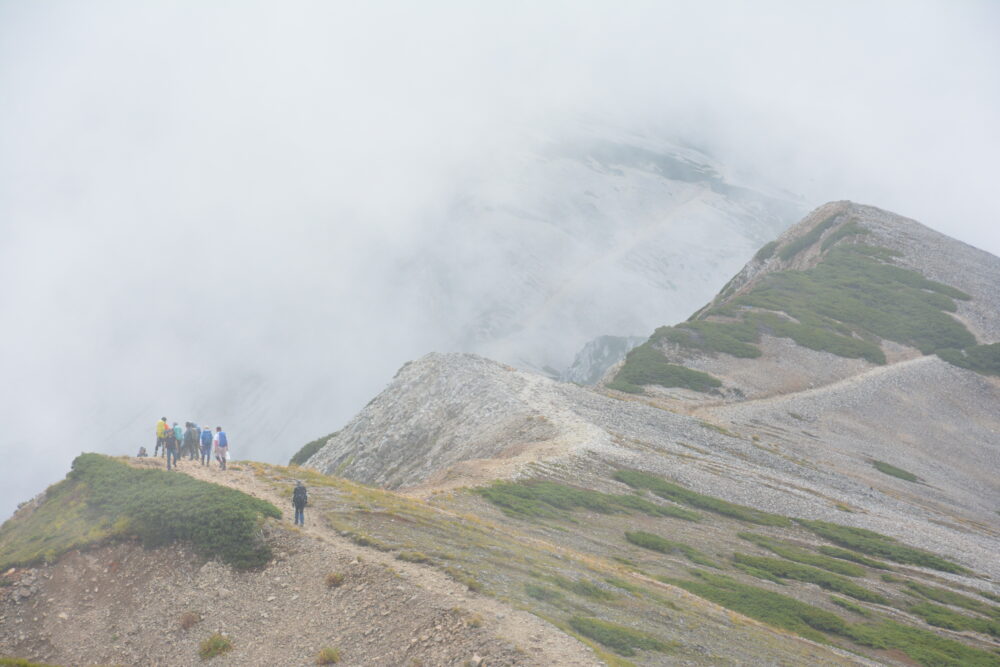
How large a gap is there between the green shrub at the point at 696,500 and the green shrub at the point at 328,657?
25809 mm

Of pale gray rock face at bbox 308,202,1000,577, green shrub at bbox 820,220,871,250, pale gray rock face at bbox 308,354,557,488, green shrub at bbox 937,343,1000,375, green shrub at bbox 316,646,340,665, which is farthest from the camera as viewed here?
green shrub at bbox 820,220,871,250

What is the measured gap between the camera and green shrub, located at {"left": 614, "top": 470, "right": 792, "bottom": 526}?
39.4 meters

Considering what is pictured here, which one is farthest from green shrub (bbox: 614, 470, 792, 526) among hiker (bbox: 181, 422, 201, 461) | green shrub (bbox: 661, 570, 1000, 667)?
hiker (bbox: 181, 422, 201, 461)

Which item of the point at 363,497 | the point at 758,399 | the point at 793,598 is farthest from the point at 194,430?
the point at 758,399

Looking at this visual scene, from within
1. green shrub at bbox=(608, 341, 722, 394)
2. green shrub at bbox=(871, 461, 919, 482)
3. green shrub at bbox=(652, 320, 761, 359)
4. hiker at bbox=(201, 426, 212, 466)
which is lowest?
hiker at bbox=(201, 426, 212, 466)

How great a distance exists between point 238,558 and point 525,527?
12303 millimetres

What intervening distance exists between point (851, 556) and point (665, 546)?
466 inches

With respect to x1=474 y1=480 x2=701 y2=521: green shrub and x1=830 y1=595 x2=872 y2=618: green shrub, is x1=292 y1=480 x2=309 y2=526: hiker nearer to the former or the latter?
x1=474 y1=480 x2=701 y2=521: green shrub

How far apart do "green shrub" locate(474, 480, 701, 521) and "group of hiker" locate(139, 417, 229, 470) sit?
11.9 m

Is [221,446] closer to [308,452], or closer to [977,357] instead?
[308,452]

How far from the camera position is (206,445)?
35594 mm

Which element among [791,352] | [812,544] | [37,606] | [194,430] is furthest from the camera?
[791,352]

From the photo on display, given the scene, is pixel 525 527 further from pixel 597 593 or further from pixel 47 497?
pixel 47 497

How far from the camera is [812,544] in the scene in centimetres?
3781
